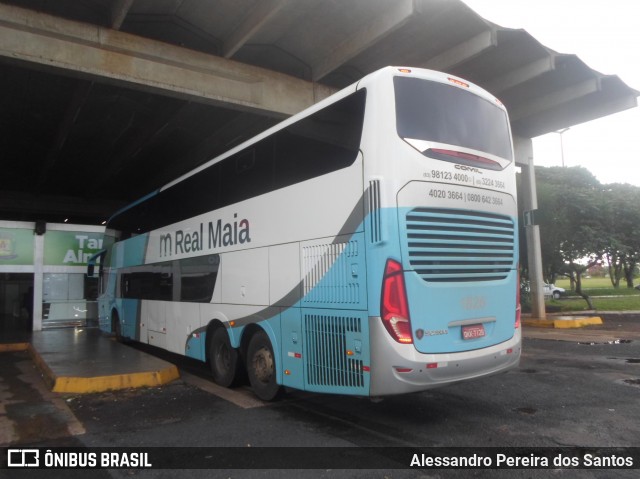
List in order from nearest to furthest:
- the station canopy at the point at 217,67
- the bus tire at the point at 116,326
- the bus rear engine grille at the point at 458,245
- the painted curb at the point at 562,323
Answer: the bus rear engine grille at the point at 458,245 < the station canopy at the point at 217,67 < the bus tire at the point at 116,326 < the painted curb at the point at 562,323

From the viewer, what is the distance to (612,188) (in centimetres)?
2923

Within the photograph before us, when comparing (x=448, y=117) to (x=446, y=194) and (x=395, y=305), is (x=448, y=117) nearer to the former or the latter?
(x=446, y=194)

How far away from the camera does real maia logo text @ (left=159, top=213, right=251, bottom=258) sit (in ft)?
25.1

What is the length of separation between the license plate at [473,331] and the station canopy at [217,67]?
698cm

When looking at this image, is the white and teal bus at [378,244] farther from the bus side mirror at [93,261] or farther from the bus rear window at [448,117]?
the bus side mirror at [93,261]

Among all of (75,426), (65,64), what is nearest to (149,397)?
(75,426)

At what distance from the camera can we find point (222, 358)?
8258 millimetres

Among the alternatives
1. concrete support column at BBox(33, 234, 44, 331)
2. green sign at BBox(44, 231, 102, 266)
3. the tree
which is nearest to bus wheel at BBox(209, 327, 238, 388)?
concrete support column at BBox(33, 234, 44, 331)

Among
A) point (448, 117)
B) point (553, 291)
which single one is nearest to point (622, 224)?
point (553, 291)

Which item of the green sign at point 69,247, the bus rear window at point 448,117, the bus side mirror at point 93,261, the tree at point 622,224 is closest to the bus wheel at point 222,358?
the bus rear window at point 448,117

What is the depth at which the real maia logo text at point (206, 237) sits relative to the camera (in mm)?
7660

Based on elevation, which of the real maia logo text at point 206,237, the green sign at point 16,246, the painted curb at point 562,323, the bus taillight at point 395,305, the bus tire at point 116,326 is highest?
the green sign at point 16,246

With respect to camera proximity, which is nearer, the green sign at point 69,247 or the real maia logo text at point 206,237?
the real maia logo text at point 206,237

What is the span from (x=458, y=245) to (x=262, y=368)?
346 cm
